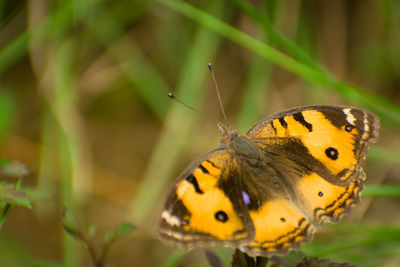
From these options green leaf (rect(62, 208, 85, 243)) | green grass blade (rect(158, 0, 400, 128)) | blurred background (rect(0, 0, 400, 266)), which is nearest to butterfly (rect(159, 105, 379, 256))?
green leaf (rect(62, 208, 85, 243))

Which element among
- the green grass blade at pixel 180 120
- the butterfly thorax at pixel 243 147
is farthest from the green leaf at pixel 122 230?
the green grass blade at pixel 180 120

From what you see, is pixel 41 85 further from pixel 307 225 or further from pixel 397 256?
pixel 397 256

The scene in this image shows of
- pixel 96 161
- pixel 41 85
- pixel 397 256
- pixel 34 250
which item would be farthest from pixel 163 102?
pixel 397 256

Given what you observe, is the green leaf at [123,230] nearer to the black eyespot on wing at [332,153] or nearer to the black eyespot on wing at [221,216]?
the black eyespot on wing at [221,216]

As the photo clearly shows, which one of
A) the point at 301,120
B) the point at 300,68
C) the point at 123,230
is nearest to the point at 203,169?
the point at 123,230

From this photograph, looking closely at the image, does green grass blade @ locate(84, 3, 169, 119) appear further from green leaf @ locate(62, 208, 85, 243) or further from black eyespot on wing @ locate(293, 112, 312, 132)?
green leaf @ locate(62, 208, 85, 243)
